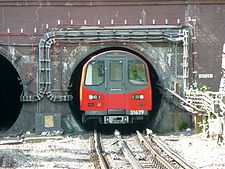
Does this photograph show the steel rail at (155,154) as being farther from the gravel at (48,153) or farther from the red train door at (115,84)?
the red train door at (115,84)

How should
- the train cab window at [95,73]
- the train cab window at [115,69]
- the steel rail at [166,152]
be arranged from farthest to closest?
the train cab window at [115,69], the train cab window at [95,73], the steel rail at [166,152]

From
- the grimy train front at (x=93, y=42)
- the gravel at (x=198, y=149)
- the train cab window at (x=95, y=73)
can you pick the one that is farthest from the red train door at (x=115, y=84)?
the gravel at (x=198, y=149)

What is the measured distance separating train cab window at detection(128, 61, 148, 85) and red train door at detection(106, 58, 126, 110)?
24cm

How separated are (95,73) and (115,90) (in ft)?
2.92

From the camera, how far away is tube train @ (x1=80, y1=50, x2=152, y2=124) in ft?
64.8

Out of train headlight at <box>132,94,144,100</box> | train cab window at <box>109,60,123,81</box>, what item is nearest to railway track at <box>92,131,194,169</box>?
train headlight at <box>132,94,144,100</box>

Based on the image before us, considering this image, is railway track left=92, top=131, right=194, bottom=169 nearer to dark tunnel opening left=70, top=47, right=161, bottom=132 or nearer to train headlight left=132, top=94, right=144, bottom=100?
train headlight left=132, top=94, right=144, bottom=100

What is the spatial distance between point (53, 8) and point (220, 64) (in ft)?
20.3

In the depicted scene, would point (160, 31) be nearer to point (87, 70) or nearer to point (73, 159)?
point (87, 70)

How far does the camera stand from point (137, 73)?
796 inches

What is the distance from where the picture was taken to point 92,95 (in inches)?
781

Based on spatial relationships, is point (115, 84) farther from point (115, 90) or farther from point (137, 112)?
point (137, 112)

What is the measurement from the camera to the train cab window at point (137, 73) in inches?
793

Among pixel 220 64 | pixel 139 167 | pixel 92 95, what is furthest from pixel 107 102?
pixel 139 167
